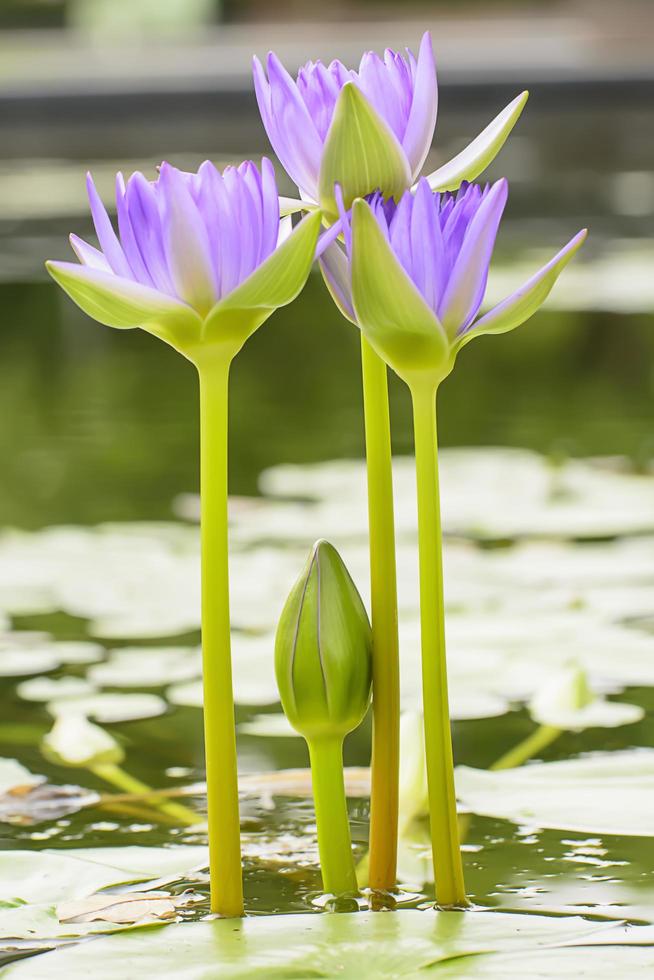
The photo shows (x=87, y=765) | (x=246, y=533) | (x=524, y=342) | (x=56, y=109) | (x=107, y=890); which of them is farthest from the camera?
(x=56, y=109)

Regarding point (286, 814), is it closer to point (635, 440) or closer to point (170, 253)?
point (170, 253)

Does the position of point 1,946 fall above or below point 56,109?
below

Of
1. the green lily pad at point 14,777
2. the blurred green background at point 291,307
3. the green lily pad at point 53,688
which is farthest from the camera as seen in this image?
the blurred green background at point 291,307

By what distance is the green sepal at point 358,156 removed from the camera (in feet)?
1.37

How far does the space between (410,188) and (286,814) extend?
274 mm

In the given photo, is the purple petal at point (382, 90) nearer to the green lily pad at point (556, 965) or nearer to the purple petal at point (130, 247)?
the purple petal at point (130, 247)

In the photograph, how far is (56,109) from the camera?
18.8 ft

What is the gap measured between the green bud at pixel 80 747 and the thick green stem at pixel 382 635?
8.5 inches

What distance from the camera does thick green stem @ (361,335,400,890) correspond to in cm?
46

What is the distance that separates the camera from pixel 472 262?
1.34 feet

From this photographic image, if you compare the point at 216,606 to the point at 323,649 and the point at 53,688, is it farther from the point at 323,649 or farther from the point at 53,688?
the point at 53,688

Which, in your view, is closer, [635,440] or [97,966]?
[97,966]

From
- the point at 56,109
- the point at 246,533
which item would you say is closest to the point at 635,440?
the point at 246,533

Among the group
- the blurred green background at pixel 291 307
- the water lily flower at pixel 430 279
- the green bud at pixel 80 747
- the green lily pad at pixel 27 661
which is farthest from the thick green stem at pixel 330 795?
the blurred green background at pixel 291 307
